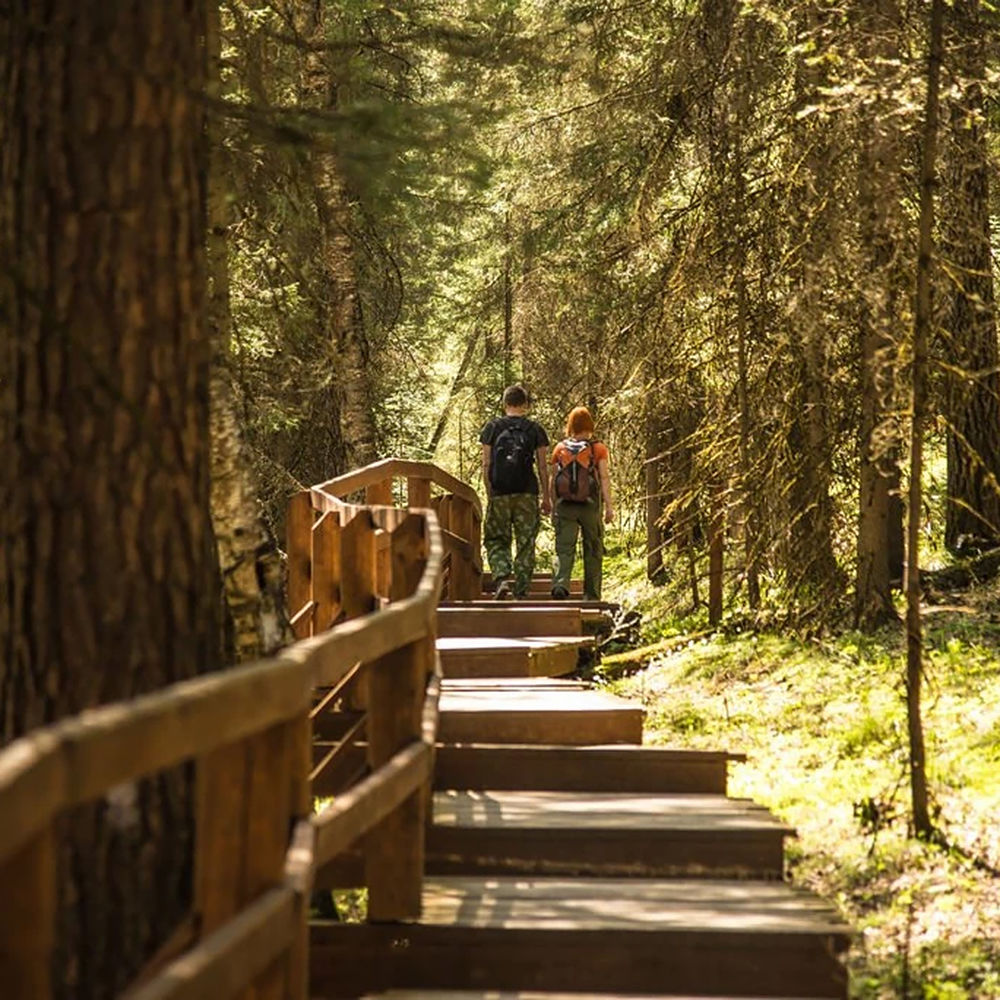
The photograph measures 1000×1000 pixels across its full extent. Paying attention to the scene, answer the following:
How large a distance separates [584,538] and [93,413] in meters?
10.5

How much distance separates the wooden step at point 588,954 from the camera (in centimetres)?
630

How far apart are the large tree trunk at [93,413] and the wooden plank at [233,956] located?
3.58 ft

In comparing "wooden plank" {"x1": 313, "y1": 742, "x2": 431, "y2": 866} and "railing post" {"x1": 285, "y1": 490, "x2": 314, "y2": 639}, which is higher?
"railing post" {"x1": 285, "y1": 490, "x2": 314, "y2": 639}

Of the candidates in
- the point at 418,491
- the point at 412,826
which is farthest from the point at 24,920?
the point at 418,491

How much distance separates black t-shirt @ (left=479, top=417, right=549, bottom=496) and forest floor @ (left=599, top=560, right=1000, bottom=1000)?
6.33ft

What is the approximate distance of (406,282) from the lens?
96.5 feet

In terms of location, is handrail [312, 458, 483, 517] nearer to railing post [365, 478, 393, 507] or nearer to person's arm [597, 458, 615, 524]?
railing post [365, 478, 393, 507]

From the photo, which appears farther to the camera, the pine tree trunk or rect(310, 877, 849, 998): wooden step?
the pine tree trunk

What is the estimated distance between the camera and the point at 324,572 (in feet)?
35.6

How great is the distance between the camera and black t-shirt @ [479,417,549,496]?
14852 mm

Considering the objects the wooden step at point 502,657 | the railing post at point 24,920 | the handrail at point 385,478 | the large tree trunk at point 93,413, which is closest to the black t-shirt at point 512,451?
the handrail at point 385,478

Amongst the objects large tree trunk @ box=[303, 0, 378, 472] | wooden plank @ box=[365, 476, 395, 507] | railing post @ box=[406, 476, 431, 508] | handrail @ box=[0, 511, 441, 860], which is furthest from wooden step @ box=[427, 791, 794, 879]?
large tree trunk @ box=[303, 0, 378, 472]

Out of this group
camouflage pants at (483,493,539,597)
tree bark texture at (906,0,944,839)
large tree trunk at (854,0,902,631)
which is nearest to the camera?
tree bark texture at (906,0,944,839)

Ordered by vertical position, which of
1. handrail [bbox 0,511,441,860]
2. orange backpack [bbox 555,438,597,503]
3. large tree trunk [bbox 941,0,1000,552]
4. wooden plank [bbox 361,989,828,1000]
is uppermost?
large tree trunk [bbox 941,0,1000,552]
